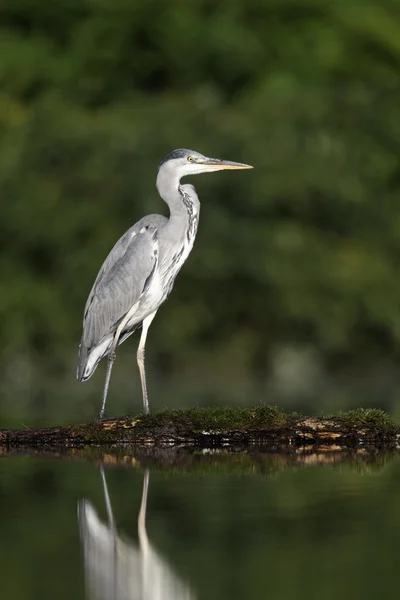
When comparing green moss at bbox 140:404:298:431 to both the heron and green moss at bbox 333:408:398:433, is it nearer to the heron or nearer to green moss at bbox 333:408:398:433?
green moss at bbox 333:408:398:433

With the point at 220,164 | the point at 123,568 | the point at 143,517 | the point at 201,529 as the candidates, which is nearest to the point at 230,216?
the point at 220,164

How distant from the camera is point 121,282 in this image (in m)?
11.2

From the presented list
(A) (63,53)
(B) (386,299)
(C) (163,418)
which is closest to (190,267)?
(B) (386,299)

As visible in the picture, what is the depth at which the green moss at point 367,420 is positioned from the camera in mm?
9797

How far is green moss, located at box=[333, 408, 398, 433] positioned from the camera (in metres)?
9.80

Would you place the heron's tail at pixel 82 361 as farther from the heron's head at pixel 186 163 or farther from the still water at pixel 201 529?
the still water at pixel 201 529

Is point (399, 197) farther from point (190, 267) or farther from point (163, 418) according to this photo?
point (163, 418)

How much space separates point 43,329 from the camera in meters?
23.0

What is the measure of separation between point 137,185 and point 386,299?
4461 millimetres

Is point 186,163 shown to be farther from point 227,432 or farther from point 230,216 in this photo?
point 230,216

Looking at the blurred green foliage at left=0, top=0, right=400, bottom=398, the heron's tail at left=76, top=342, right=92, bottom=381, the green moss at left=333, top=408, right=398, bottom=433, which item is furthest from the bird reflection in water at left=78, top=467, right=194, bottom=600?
the blurred green foliage at left=0, top=0, right=400, bottom=398

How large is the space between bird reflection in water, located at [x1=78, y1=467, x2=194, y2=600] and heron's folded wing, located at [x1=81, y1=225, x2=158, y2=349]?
415cm

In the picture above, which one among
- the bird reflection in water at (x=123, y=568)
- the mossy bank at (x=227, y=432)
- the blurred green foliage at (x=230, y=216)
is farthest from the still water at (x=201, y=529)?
the blurred green foliage at (x=230, y=216)

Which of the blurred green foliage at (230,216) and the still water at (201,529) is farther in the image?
the blurred green foliage at (230,216)
